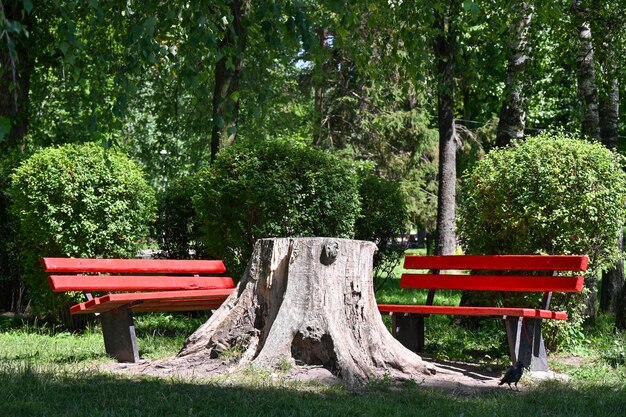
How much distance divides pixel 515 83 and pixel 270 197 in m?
3.94

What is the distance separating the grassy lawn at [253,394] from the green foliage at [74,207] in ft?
6.45

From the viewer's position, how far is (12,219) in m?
11.9

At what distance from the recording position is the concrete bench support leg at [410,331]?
942 centimetres

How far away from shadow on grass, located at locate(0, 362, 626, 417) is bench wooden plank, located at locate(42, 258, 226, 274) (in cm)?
165

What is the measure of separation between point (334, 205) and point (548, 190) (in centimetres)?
296

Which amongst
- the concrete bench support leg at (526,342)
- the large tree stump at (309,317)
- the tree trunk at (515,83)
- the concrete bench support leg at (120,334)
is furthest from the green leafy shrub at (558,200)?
the concrete bench support leg at (120,334)

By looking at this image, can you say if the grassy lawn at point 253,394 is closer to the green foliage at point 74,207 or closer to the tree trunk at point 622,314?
the tree trunk at point 622,314

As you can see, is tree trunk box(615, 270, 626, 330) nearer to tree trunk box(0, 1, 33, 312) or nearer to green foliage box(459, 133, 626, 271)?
green foliage box(459, 133, 626, 271)

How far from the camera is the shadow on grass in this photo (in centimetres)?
557

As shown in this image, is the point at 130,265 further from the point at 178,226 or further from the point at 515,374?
the point at 515,374

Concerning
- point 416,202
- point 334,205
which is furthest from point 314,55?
point 416,202

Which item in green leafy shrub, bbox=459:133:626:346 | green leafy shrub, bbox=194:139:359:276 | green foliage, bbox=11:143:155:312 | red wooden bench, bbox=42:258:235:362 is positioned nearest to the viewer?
red wooden bench, bbox=42:258:235:362

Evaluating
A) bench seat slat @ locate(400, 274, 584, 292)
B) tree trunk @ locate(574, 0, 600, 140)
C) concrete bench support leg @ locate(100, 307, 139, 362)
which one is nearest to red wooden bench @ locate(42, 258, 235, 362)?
concrete bench support leg @ locate(100, 307, 139, 362)

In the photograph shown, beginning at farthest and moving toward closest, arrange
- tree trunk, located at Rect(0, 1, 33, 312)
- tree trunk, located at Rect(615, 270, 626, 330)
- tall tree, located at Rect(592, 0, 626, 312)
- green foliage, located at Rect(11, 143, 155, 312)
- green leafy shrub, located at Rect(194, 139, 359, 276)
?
tall tree, located at Rect(592, 0, 626, 312), tree trunk, located at Rect(0, 1, 33, 312), green leafy shrub, located at Rect(194, 139, 359, 276), green foliage, located at Rect(11, 143, 155, 312), tree trunk, located at Rect(615, 270, 626, 330)
